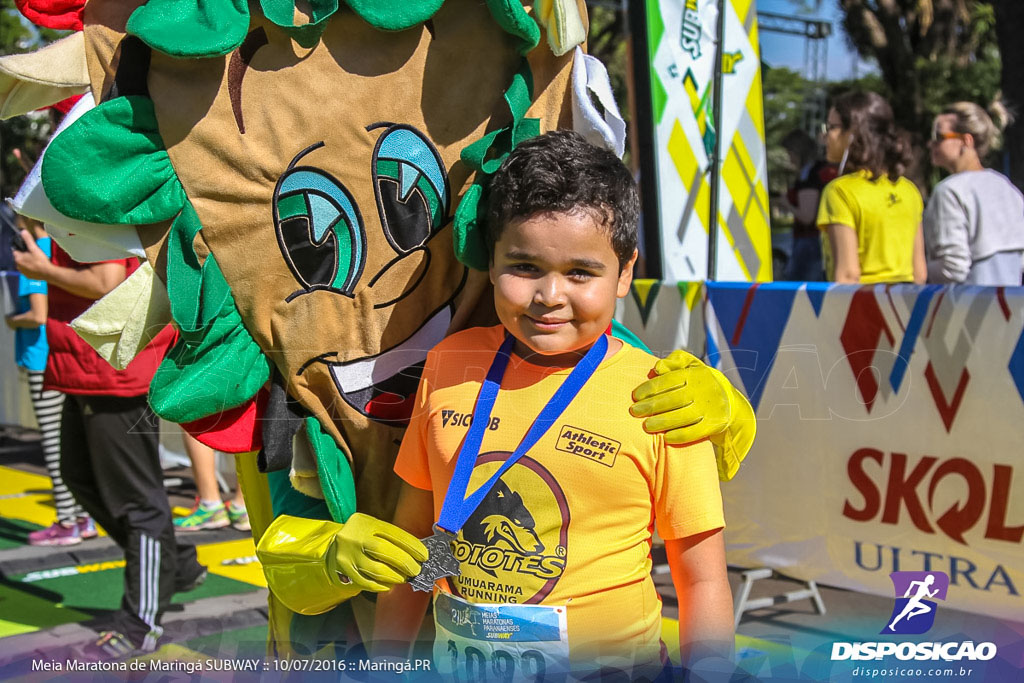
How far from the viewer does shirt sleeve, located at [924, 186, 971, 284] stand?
429 centimetres

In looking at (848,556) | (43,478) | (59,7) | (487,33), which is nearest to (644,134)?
(848,556)

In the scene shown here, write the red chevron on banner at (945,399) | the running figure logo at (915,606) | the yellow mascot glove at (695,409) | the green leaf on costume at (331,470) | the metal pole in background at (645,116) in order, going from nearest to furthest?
1. the yellow mascot glove at (695,409)
2. the green leaf on costume at (331,470)
3. the running figure logo at (915,606)
4. the red chevron on banner at (945,399)
5. the metal pole in background at (645,116)

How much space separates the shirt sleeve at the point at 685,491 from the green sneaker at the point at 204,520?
→ 4007mm

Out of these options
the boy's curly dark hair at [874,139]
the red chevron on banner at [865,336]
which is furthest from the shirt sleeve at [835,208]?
the red chevron on banner at [865,336]

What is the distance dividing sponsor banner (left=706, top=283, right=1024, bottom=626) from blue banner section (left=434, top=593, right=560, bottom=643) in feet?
6.60

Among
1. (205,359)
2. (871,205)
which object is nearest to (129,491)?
(205,359)

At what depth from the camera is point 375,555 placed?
162 centimetres

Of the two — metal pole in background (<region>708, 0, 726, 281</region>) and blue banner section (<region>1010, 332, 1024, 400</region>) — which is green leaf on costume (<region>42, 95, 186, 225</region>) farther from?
metal pole in background (<region>708, 0, 726, 281</region>)

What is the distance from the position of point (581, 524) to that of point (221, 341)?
701mm

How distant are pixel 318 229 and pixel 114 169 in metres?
0.34

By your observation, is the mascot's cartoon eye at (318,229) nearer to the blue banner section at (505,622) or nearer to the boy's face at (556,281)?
the boy's face at (556,281)

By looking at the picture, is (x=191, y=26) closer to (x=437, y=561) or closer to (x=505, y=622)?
(x=437, y=561)

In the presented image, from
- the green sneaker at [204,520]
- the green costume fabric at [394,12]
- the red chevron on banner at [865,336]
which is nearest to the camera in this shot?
the green costume fabric at [394,12]

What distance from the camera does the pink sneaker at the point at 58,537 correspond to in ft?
15.6
